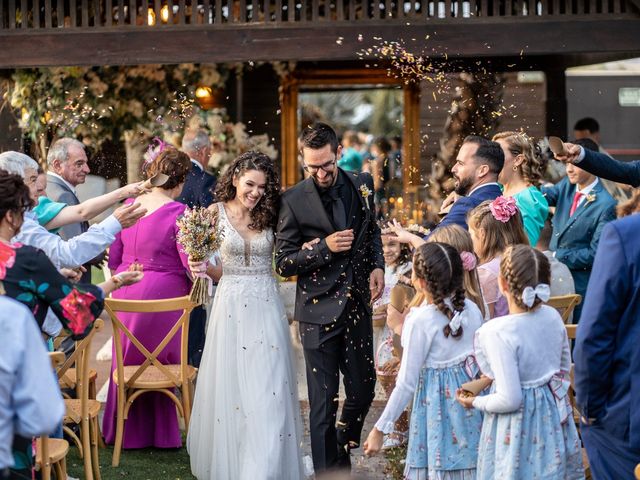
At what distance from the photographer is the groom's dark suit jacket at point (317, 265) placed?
571 cm

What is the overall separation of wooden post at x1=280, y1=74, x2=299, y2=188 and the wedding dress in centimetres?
669

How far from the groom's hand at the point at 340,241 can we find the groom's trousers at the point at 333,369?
0.34m

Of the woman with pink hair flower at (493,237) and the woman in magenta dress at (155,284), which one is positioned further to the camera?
the woman in magenta dress at (155,284)

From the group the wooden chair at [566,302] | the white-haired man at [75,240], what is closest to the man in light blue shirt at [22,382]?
the white-haired man at [75,240]

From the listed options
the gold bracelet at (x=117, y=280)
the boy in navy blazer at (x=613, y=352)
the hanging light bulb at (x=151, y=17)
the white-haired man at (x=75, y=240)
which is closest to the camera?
the boy in navy blazer at (x=613, y=352)

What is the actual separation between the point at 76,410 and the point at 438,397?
215 centimetres

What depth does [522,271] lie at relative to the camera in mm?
4562

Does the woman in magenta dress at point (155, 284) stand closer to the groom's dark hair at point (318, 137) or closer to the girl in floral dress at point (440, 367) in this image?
the groom's dark hair at point (318, 137)

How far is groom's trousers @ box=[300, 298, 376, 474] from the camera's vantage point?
573cm

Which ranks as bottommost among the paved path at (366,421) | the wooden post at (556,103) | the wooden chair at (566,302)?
the paved path at (366,421)

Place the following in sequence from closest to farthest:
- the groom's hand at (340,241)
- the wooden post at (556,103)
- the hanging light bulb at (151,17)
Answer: the groom's hand at (340,241) → the hanging light bulb at (151,17) → the wooden post at (556,103)

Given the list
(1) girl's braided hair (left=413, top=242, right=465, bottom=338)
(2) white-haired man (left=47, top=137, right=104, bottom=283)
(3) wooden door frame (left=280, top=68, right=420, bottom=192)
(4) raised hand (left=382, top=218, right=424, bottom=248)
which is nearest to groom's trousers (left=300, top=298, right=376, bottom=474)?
(4) raised hand (left=382, top=218, right=424, bottom=248)

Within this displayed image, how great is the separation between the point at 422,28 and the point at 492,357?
3.86m

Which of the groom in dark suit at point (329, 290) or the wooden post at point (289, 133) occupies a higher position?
the wooden post at point (289, 133)
